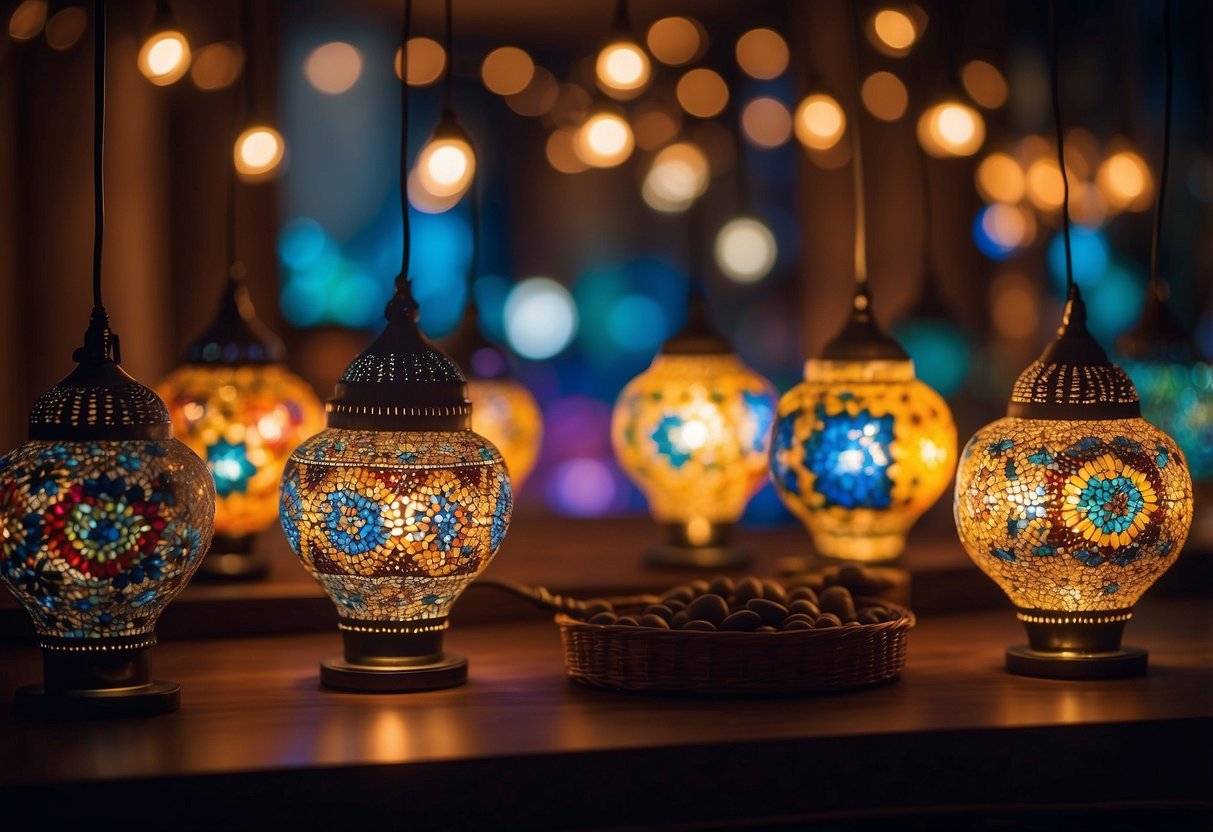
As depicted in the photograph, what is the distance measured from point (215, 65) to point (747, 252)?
404 centimetres

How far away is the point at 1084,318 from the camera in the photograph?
360cm

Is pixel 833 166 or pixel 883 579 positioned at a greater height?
pixel 833 166

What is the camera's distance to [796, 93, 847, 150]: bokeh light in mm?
5203

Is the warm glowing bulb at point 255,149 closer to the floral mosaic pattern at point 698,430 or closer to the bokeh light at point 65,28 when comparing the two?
the floral mosaic pattern at point 698,430

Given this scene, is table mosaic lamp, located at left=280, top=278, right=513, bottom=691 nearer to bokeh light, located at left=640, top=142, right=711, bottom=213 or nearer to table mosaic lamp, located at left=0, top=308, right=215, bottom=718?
table mosaic lamp, located at left=0, top=308, right=215, bottom=718

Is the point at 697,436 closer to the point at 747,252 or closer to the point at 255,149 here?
the point at 255,149

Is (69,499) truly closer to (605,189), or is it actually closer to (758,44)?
(758,44)

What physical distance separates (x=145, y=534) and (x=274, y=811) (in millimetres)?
576

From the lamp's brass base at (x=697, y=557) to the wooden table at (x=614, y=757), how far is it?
113 cm

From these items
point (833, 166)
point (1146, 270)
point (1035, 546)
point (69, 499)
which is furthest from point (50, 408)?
point (1146, 270)

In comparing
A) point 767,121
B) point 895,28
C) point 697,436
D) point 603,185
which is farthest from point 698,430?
point 603,185

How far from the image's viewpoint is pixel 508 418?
495 cm

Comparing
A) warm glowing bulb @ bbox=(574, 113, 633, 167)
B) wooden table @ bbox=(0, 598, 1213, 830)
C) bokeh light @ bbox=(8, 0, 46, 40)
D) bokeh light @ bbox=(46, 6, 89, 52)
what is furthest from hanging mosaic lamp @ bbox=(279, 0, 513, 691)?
bokeh light @ bbox=(46, 6, 89, 52)

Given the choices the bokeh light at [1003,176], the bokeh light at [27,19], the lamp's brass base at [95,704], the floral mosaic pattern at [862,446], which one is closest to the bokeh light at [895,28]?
the bokeh light at [1003,176]
